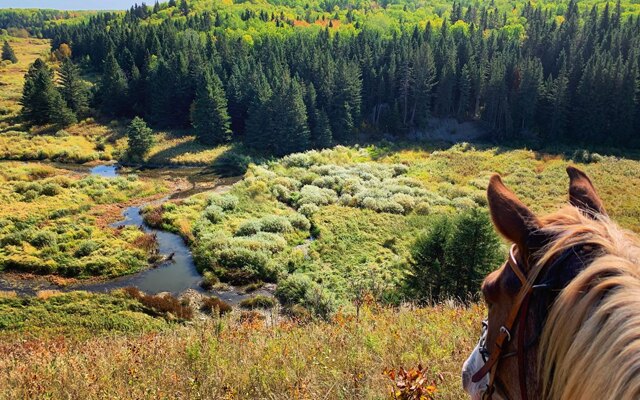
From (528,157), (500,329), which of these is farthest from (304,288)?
(528,157)

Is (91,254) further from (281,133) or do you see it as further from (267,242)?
(281,133)

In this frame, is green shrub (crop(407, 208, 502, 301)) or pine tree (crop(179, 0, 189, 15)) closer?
green shrub (crop(407, 208, 502, 301))

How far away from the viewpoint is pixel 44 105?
2281 inches

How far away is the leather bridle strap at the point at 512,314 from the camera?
76.4 inches

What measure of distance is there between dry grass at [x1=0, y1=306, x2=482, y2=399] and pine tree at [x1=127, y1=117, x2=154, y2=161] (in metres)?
46.7

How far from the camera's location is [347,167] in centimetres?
4662

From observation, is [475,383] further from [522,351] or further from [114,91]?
[114,91]

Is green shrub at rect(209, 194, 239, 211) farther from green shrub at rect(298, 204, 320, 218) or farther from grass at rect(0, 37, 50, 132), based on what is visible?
grass at rect(0, 37, 50, 132)

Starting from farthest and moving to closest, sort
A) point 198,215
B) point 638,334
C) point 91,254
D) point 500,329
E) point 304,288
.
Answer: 1. point 198,215
2. point 91,254
3. point 304,288
4. point 500,329
5. point 638,334

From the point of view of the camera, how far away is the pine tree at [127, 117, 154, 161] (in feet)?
164

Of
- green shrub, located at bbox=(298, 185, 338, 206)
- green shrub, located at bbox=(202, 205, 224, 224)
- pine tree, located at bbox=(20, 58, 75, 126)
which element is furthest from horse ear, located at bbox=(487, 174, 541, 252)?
pine tree, located at bbox=(20, 58, 75, 126)

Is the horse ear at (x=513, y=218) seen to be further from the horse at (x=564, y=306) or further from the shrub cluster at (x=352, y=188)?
the shrub cluster at (x=352, y=188)

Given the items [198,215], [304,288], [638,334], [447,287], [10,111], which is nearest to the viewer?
[638,334]

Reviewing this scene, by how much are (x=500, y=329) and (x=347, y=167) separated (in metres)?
44.7
